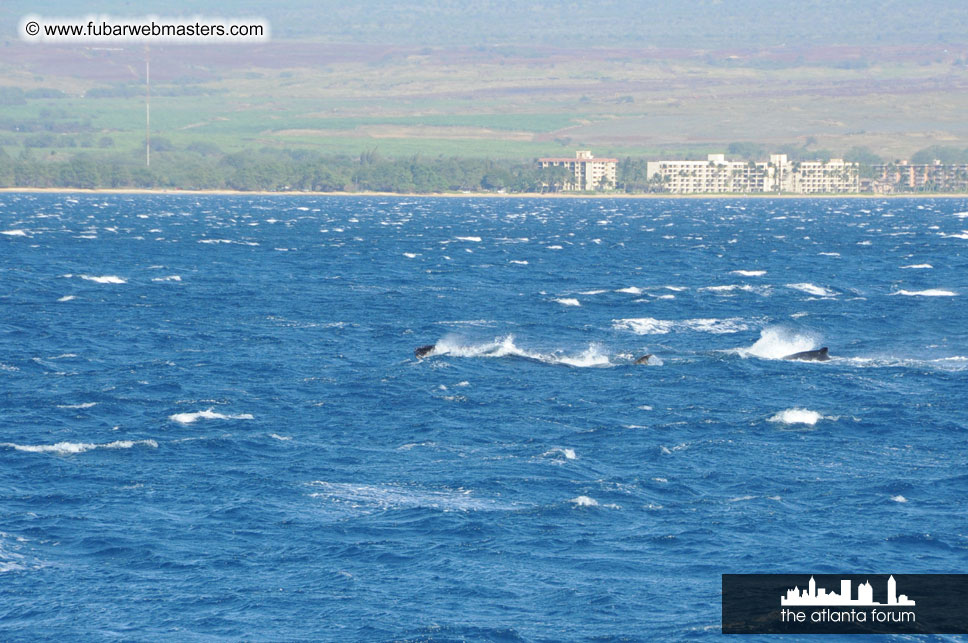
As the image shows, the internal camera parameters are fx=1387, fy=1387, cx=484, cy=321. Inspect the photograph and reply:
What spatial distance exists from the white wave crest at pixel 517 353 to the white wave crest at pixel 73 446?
22.3 metres

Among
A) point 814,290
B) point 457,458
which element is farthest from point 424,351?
point 814,290

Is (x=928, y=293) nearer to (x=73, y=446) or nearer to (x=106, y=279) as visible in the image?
(x=106, y=279)

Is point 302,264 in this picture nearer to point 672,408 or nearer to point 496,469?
point 672,408

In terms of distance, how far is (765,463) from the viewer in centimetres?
4322

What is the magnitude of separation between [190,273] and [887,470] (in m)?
74.5

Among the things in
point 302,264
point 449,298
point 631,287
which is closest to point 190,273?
point 302,264

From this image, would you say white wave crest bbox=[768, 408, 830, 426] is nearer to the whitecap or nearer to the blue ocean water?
the blue ocean water

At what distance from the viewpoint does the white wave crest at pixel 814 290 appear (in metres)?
93.9

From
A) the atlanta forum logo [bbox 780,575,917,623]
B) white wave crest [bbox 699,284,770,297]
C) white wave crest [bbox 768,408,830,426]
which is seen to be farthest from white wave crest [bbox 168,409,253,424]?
white wave crest [bbox 699,284,770,297]

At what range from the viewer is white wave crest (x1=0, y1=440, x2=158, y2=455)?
43938 mm

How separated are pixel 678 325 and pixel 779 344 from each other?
9.21 meters

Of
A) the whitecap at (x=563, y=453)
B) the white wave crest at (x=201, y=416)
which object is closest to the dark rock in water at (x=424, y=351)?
the white wave crest at (x=201, y=416)

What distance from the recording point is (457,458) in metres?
43.9

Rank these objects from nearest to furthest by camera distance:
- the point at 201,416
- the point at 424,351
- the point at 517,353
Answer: the point at 201,416, the point at 424,351, the point at 517,353
